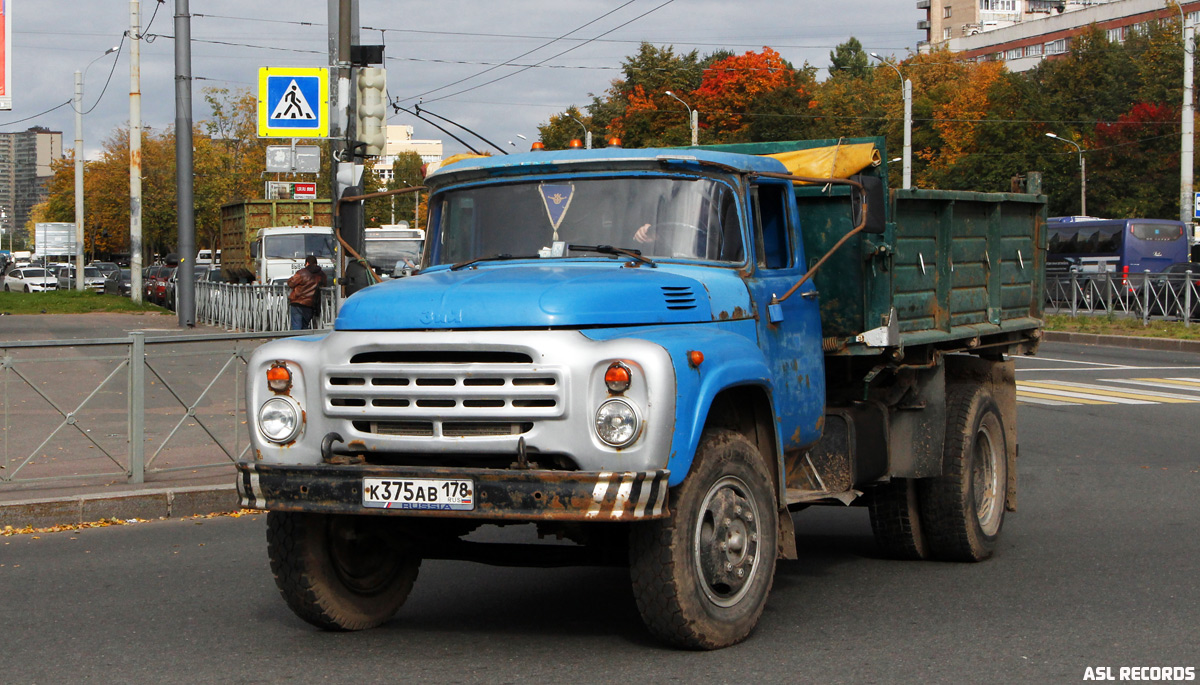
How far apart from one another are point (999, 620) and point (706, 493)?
1.76 meters

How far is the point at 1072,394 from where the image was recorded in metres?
18.1

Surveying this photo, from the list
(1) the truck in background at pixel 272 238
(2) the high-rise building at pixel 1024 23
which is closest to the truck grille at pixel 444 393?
(1) the truck in background at pixel 272 238

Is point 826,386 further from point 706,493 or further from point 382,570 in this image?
point 382,570

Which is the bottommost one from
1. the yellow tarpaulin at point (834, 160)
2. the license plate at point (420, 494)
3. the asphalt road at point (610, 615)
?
the asphalt road at point (610, 615)

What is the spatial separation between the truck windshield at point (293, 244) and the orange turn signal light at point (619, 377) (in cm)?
2772

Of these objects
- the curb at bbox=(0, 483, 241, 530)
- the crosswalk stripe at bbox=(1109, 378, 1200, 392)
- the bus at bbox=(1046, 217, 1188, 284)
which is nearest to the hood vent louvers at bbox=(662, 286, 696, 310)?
the curb at bbox=(0, 483, 241, 530)

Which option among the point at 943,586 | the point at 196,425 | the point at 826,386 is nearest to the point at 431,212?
the point at 826,386

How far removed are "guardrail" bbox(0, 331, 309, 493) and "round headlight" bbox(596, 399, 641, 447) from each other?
18.3 ft

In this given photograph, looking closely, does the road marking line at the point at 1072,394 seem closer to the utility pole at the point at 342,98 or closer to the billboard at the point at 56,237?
the utility pole at the point at 342,98

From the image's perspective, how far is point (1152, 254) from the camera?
45812 millimetres

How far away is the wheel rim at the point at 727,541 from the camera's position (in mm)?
5570

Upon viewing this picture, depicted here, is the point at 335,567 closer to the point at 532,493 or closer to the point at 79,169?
the point at 532,493

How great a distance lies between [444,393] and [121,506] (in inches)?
208

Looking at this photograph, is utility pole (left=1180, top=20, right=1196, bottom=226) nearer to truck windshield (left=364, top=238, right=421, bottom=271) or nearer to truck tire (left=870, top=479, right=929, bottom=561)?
truck windshield (left=364, top=238, right=421, bottom=271)
